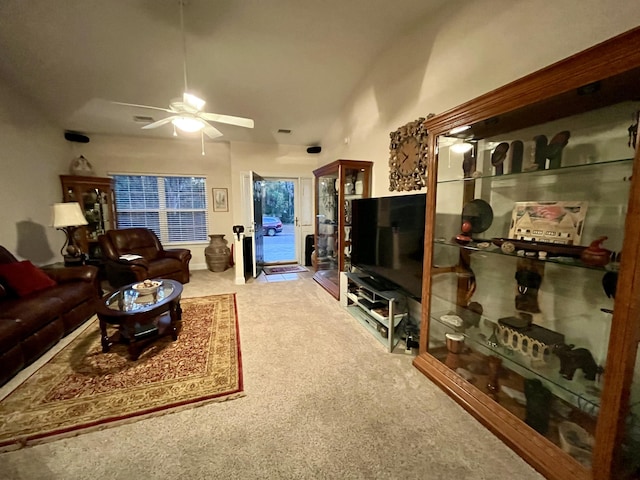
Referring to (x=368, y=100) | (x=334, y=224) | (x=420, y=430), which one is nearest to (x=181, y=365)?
(x=420, y=430)

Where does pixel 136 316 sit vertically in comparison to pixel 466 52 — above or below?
below

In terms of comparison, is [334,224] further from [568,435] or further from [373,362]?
[568,435]

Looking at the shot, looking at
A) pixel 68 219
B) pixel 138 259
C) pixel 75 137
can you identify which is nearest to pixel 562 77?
pixel 138 259

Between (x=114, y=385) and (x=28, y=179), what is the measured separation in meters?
3.50

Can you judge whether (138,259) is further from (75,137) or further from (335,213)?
(335,213)

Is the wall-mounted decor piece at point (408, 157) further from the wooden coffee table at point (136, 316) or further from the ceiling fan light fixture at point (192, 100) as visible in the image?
the wooden coffee table at point (136, 316)

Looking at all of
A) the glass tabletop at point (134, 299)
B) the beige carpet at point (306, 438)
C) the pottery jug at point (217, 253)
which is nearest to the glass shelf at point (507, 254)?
the beige carpet at point (306, 438)

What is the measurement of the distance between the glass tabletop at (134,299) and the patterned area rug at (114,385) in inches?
16.5

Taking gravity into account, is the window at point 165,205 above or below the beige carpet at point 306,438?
above

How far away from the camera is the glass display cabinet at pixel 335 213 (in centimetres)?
364

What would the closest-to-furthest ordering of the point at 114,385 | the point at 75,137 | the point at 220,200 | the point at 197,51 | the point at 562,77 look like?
the point at 562,77, the point at 114,385, the point at 197,51, the point at 75,137, the point at 220,200

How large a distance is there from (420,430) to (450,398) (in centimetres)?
41

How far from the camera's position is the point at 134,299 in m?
2.54

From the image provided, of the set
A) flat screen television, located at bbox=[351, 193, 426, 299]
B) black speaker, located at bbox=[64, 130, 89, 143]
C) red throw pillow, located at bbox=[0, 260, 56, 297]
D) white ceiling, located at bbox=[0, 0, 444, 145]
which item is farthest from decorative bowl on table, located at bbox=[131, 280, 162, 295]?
black speaker, located at bbox=[64, 130, 89, 143]
